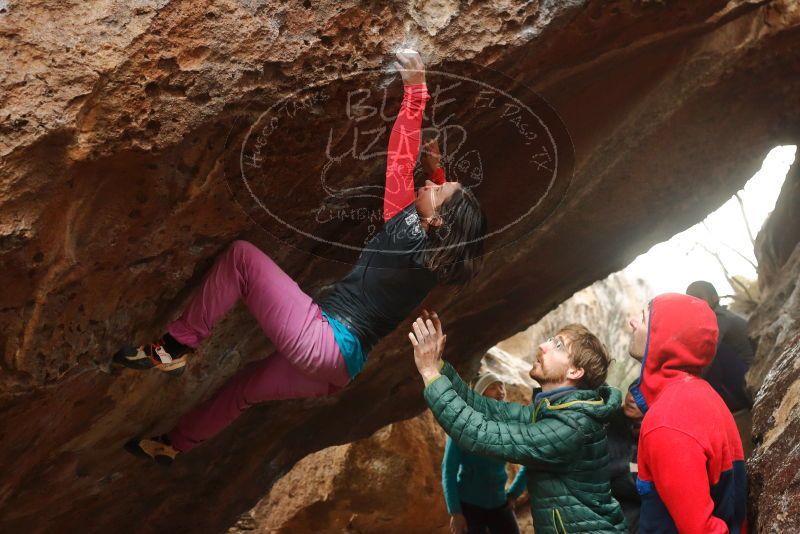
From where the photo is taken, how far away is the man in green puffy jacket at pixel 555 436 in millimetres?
3699

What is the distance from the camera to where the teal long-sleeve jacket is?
493cm

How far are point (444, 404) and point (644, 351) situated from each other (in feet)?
2.93

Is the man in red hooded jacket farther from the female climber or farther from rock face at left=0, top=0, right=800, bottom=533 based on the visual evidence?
rock face at left=0, top=0, right=800, bottom=533

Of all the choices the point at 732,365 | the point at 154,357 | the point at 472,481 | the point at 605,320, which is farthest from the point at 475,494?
the point at 605,320

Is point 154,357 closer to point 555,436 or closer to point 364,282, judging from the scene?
point 364,282

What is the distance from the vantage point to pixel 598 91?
4.63m

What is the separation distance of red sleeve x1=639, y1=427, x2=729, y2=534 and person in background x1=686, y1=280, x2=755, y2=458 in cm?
303

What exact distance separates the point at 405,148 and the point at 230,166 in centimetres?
74

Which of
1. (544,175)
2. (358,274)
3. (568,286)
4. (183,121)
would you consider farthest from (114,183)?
(568,286)

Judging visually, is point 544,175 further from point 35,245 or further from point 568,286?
point 35,245

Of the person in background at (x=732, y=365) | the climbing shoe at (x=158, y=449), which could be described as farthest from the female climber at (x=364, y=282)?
the person in background at (x=732, y=365)

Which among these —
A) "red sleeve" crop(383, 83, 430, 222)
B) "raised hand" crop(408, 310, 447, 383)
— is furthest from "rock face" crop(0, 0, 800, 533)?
"raised hand" crop(408, 310, 447, 383)

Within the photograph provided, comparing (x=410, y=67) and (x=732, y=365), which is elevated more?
(x=410, y=67)

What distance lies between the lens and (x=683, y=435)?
3332 millimetres
